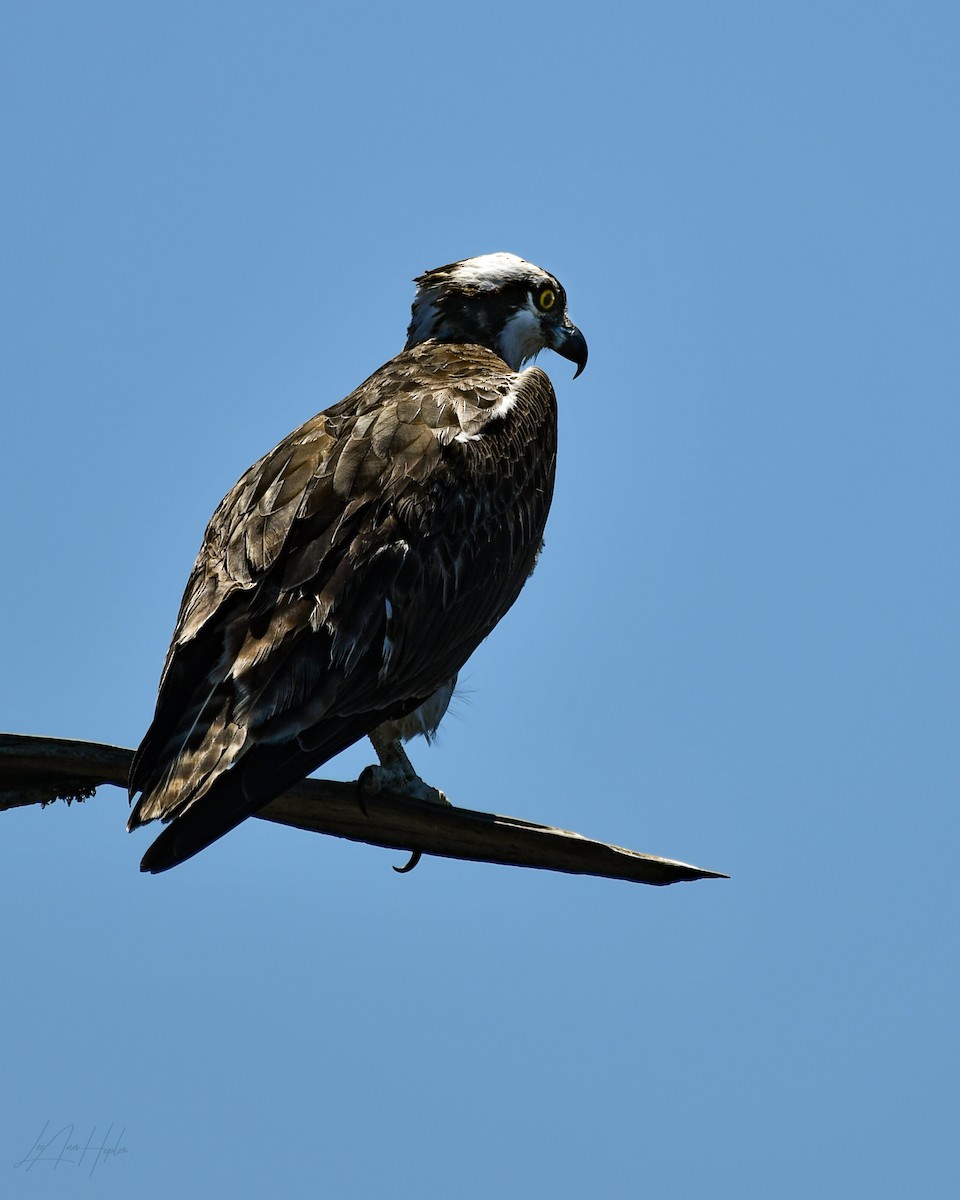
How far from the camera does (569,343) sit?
29.5 ft

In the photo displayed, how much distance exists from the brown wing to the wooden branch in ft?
0.55

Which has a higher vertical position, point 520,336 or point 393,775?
point 520,336

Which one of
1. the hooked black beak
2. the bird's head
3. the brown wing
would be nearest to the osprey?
the brown wing

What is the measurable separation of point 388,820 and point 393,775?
126 centimetres

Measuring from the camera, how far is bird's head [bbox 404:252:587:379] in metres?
8.64

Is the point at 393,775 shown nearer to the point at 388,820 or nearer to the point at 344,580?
the point at 344,580

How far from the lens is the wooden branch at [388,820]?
500cm

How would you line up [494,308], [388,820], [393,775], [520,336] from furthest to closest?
[520,336]
[494,308]
[393,775]
[388,820]

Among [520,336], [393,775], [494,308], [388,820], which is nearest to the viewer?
[388,820]

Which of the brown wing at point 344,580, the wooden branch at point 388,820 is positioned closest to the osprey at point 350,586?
the brown wing at point 344,580

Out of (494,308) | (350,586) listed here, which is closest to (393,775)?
(350,586)

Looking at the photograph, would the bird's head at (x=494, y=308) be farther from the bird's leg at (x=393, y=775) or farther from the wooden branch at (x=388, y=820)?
the wooden branch at (x=388, y=820)

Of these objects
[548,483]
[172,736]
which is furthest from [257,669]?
[548,483]

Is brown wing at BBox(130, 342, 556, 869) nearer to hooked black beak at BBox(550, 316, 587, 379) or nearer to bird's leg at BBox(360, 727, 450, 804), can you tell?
bird's leg at BBox(360, 727, 450, 804)
